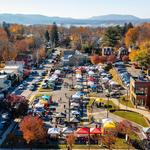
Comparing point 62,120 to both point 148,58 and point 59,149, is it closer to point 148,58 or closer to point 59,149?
point 59,149

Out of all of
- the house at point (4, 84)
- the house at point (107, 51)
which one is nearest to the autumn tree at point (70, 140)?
the house at point (4, 84)

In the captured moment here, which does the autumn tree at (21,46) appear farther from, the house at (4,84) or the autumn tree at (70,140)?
the autumn tree at (70,140)

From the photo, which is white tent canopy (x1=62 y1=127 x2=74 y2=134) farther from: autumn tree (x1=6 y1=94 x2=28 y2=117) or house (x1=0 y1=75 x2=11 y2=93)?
house (x1=0 y1=75 x2=11 y2=93)

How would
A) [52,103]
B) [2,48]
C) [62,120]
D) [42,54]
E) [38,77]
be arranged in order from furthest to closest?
[42,54]
[2,48]
[38,77]
[52,103]
[62,120]

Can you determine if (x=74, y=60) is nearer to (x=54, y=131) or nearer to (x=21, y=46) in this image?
(x=21, y=46)

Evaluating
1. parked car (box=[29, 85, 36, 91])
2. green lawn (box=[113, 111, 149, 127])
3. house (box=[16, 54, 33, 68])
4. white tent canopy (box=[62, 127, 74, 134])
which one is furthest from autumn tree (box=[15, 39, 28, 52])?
white tent canopy (box=[62, 127, 74, 134])

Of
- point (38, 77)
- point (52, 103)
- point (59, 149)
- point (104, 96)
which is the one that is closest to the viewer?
point (59, 149)

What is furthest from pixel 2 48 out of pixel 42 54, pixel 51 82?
pixel 51 82

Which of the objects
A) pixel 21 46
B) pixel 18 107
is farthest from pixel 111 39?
pixel 18 107
